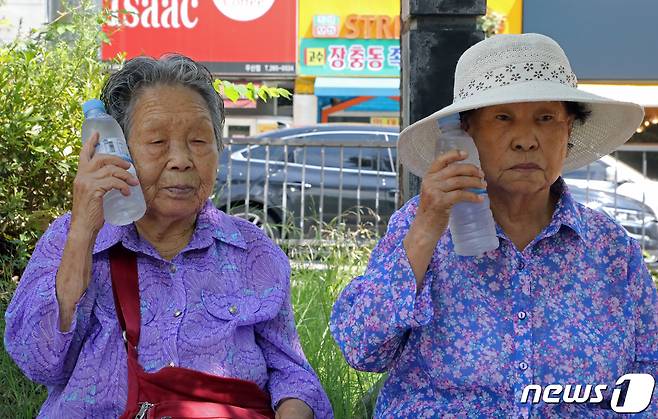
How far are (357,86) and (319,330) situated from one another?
39.8 ft

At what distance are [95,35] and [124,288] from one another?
9.18 feet

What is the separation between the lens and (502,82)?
2.19 metres

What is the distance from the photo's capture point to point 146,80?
233cm

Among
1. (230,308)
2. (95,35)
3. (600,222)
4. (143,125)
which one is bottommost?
(230,308)

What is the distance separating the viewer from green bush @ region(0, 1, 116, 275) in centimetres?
423

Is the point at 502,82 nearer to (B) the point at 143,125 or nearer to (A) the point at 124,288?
(B) the point at 143,125

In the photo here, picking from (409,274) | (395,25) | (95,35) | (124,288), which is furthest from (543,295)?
(395,25)

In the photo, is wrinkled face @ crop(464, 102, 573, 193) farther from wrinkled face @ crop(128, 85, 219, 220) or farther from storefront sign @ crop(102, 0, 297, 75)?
storefront sign @ crop(102, 0, 297, 75)

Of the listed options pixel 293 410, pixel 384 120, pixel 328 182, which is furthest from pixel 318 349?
pixel 384 120

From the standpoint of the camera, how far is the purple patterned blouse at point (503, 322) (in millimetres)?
2092

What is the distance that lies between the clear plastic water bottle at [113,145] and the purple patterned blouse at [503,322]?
0.55 metres

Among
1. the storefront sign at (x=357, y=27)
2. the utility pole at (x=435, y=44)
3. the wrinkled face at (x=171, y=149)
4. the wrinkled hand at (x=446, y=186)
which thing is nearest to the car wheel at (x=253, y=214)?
the utility pole at (x=435, y=44)

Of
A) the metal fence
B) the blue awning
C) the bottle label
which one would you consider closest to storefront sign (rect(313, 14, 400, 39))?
the blue awning

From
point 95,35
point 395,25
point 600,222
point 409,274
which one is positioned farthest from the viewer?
point 395,25
